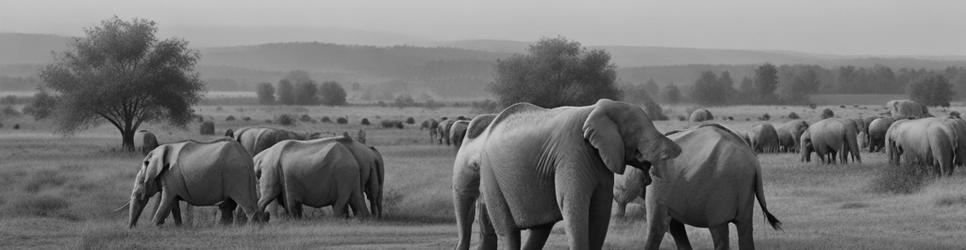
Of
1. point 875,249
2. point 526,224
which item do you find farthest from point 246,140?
point 526,224

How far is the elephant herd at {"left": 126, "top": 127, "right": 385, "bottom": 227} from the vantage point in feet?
62.5

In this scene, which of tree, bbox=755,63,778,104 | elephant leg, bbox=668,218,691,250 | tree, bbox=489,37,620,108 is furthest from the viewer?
tree, bbox=755,63,778,104

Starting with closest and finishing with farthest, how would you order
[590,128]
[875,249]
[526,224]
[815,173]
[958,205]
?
[590,128], [526,224], [875,249], [958,205], [815,173]

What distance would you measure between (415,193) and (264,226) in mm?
7918

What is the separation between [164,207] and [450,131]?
97.6 feet

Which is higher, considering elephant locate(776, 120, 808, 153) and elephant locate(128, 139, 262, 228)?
elephant locate(128, 139, 262, 228)

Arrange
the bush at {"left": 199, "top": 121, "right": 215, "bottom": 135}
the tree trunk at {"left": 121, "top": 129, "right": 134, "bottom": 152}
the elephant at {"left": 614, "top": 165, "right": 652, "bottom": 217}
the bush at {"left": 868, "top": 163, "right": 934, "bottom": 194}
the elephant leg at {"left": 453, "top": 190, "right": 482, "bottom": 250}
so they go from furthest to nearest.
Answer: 1. the bush at {"left": 199, "top": 121, "right": 215, "bottom": 135}
2. the tree trunk at {"left": 121, "top": 129, "right": 134, "bottom": 152}
3. the bush at {"left": 868, "top": 163, "right": 934, "bottom": 194}
4. the elephant at {"left": 614, "top": 165, "right": 652, "bottom": 217}
5. the elephant leg at {"left": 453, "top": 190, "right": 482, "bottom": 250}

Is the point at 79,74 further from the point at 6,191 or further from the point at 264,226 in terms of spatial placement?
the point at 264,226

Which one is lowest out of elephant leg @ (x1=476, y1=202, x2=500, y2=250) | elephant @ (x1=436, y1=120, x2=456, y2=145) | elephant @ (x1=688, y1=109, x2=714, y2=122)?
elephant @ (x1=688, y1=109, x2=714, y2=122)

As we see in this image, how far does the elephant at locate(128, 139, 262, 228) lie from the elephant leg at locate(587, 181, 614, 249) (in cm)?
1002

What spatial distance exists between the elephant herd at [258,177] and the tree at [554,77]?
150 feet

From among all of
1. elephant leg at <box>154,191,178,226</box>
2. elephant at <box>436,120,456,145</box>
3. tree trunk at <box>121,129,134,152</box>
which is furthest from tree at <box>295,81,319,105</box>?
elephant leg at <box>154,191,178,226</box>

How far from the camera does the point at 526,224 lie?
10141 millimetres

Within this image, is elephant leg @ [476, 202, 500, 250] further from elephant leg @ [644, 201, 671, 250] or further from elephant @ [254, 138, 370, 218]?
elephant @ [254, 138, 370, 218]
